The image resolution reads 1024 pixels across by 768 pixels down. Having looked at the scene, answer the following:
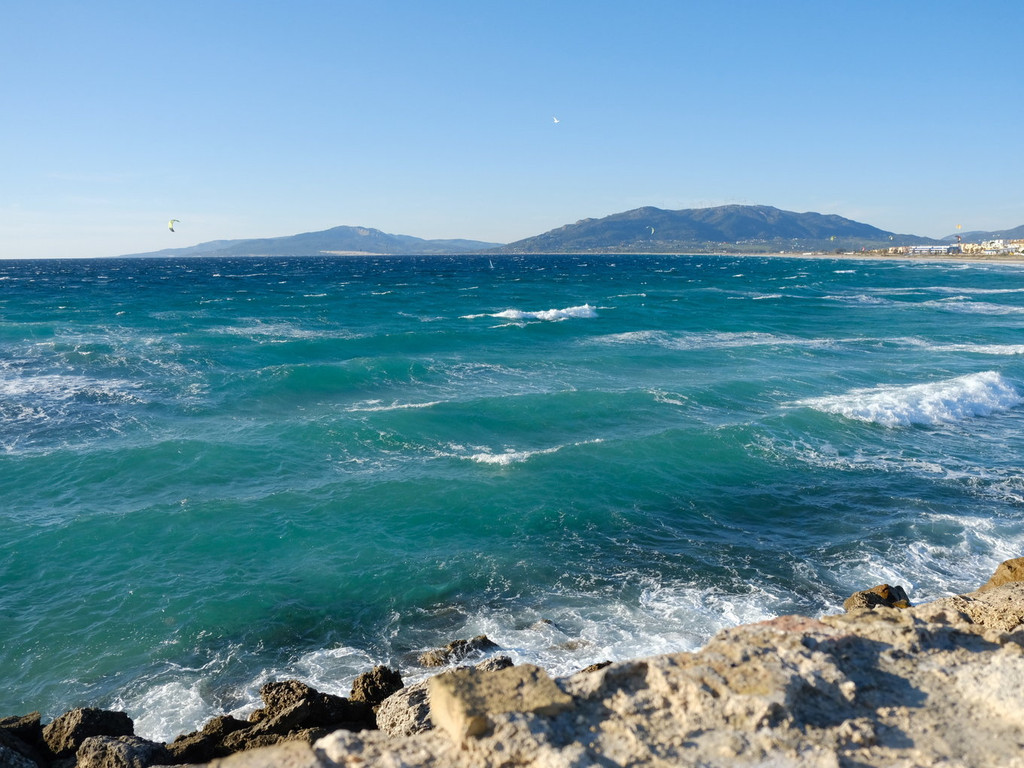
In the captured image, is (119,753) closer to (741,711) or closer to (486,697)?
(486,697)

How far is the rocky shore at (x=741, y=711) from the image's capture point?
15.6 feet

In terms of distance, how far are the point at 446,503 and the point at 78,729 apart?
28.8ft

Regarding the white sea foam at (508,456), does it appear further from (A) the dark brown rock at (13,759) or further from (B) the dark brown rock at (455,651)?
(A) the dark brown rock at (13,759)

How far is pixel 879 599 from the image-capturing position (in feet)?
32.8

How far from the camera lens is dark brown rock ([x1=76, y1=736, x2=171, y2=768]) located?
6.60 meters

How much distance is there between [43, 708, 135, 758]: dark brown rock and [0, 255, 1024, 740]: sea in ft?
2.84

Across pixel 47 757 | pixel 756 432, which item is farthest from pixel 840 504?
pixel 47 757

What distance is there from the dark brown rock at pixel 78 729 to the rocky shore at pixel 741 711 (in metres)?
0.56

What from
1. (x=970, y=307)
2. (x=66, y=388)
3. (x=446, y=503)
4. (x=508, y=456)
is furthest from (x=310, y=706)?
(x=970, y=307)

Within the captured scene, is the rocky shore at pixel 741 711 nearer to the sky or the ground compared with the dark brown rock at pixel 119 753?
nearer to the sky

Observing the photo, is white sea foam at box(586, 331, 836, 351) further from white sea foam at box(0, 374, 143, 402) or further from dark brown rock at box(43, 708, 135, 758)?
dark brown rock at box(43, 708, 135, 758)

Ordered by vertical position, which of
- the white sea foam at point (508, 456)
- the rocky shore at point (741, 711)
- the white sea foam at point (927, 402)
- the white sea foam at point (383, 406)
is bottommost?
the white sea foam at point (508, 456)

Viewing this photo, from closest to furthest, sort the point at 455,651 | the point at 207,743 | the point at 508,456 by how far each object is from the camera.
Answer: the point at 207,743 < the point at 455,651 < the point at 508,456

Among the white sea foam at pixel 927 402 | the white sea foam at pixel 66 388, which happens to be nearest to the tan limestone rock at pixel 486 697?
the white sea foam at pixel 927 402
